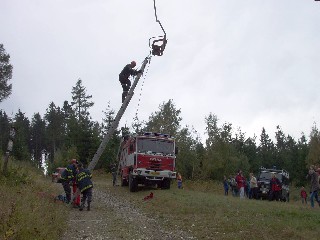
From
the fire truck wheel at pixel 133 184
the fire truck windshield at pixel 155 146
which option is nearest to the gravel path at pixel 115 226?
the fire truck wheel at pixel 133 184

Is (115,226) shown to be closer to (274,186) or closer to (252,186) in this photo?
(274,186)

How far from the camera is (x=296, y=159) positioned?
80.4 metres

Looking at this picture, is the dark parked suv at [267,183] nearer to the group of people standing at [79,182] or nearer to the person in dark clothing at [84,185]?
the group of people standing at [79,182]

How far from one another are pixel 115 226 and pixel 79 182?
373 centimetres

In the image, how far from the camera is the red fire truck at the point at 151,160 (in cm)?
2145

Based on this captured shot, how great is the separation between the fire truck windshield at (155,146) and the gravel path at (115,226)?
22.9 feet

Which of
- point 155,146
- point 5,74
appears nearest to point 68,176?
point 155,146

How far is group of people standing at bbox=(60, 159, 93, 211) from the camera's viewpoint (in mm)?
14352

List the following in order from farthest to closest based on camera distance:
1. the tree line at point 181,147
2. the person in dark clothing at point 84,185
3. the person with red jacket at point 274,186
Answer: the tree line at point 181,147, the person with red jacket at point 274,186, the person in dark clothing at point 84,185

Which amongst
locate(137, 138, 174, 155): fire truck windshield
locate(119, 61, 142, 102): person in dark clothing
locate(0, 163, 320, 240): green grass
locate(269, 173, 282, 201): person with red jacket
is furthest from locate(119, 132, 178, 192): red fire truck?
locate(119, 61, 142, 102): person in dark clothing

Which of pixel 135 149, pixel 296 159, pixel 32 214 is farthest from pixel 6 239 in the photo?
pixel 296 159

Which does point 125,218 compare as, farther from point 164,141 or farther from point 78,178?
→ point 164,141

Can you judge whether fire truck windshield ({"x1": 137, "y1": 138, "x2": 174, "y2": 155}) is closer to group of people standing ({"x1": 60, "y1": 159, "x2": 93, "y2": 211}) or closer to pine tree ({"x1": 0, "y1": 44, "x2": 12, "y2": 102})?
group of people standing ({"x1": 60, "y1": 159, "x2": 93, "y2": 211})

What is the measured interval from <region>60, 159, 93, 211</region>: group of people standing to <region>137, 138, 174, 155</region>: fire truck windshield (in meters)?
6.94
